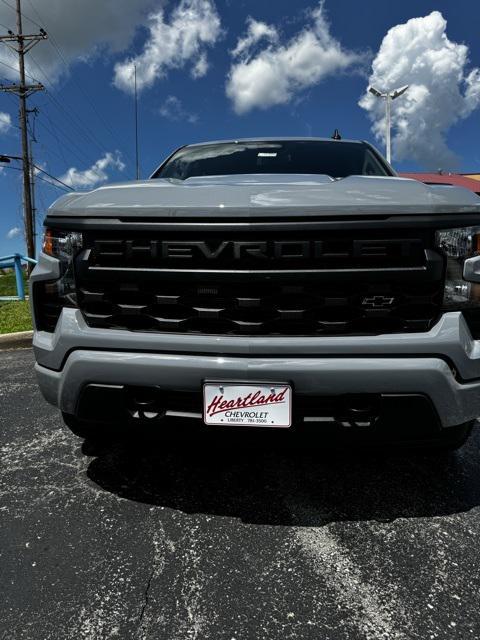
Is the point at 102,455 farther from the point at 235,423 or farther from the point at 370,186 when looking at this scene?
the point at 370,186

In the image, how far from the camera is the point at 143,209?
1822 millimetres

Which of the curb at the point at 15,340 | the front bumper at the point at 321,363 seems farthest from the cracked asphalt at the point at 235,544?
the curb at the point at 15,340

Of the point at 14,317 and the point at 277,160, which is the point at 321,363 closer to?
the point at 277,160

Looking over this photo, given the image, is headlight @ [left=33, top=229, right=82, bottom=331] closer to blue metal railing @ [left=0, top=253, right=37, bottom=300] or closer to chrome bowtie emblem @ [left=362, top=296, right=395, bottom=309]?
chrome bowtie emblem @ [left=362, top=296, right=395, bottom=309]

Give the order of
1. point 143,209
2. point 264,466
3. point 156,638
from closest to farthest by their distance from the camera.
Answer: point 156,638 < point 143,209 < point 264,466

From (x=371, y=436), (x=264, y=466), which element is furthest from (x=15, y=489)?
(x=371, y=436)

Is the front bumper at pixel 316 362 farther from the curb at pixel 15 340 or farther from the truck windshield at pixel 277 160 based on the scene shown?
the curb at pixel 15 340

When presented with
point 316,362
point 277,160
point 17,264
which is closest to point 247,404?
point 316,362

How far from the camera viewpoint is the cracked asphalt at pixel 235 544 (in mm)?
1468

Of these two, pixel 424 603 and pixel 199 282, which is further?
pixel 199 282

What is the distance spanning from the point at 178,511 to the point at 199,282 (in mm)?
1025

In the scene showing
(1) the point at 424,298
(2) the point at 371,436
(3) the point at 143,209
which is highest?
(3) the point at 143,209

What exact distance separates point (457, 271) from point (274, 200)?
2.44ft

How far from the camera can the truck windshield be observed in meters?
3.00
